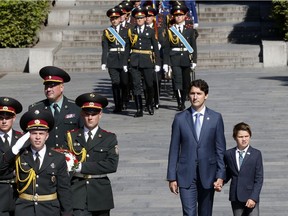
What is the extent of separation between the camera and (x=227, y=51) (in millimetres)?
24078

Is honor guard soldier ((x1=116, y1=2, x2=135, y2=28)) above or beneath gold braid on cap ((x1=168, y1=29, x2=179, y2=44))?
above

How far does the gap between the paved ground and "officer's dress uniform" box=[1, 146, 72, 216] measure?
3.02 meters

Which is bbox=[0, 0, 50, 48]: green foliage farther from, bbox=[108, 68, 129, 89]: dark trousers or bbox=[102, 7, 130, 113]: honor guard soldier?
bbox=[108, 68, 129, 89]: dark trousers

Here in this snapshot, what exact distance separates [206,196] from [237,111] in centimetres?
820

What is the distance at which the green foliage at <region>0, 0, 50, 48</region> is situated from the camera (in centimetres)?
2448

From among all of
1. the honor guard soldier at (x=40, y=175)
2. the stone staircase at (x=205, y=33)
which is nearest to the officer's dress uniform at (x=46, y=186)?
the honor guard soldier at (x=40, y=175)

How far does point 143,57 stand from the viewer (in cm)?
1889

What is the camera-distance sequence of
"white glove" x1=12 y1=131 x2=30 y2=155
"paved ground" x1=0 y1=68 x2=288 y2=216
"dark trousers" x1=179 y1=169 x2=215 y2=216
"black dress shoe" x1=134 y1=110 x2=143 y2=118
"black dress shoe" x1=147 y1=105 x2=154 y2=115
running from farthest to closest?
1. "black dress shoe" x1=147 y1=105 x2=154 y2=115
2. "black dress shoe" x1=134 y1=110 x2=143 y2=118
3. "paved ground" x1=0 y1=68 x2=288 y2=216
4. "dark trousers" x1=179 y1=169 x2=215 y2=216
5. "white glove" x1=12 y1=131 x2=30 y2=155

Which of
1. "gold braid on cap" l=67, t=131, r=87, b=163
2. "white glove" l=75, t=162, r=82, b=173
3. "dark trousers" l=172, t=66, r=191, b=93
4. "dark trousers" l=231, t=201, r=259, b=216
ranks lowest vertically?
"dark trousers" l=231, t=201, r=259, b=216

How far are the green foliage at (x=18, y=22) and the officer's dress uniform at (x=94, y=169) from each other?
48.0 ft

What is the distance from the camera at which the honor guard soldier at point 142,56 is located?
18812mm

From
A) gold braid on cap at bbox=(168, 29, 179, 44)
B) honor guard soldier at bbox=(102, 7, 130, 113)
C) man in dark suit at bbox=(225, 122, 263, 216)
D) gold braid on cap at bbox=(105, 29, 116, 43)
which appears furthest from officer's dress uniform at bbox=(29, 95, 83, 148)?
gold braid on cap at bbox=(168, 29, 179, 44)

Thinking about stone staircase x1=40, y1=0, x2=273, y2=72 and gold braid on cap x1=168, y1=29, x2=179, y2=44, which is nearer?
gold braid on cap x1=168, y1=29, x2=179, y2=44

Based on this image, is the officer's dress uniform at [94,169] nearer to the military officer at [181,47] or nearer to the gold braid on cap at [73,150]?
the gold braid on cap at [73,150]
